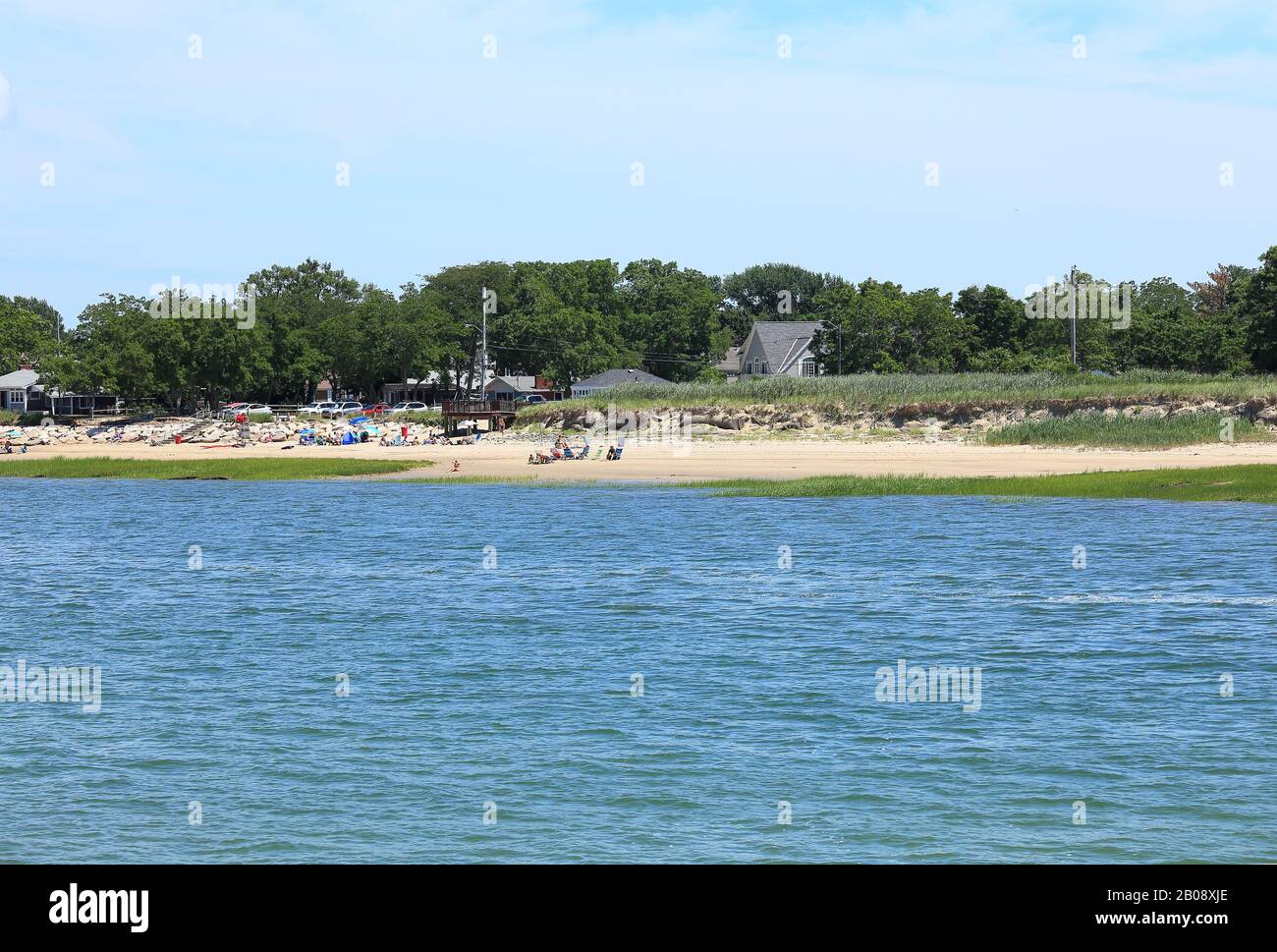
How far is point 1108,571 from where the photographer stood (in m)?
34.3

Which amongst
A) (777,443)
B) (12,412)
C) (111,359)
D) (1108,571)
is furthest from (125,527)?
(12,412)

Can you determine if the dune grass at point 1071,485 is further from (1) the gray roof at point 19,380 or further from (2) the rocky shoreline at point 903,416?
(1) the gray roof at point 19,380

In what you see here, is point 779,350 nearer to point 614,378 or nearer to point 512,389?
point 614,378

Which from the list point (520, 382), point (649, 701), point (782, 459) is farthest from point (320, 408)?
point (649, 701)

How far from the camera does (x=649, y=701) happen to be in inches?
833

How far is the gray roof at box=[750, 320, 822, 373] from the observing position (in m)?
129

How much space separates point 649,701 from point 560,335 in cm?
11441

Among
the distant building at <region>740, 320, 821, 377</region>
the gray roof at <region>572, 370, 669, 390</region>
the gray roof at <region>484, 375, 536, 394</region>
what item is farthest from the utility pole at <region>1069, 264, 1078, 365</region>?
the gray roof at <region>484, 375, 536, 394</region>

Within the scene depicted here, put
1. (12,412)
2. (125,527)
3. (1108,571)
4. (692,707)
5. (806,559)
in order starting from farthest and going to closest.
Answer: (12,412), (125,527), (806,559), (1108,571), (692,707)

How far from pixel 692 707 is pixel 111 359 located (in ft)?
367

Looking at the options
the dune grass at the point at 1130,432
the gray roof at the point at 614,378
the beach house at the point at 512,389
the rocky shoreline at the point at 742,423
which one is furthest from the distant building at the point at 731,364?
the dune grass at the point at 1130,432

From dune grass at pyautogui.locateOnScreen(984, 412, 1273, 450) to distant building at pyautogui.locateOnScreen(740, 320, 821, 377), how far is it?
1992 inches

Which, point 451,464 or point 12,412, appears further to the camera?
point 12,412
